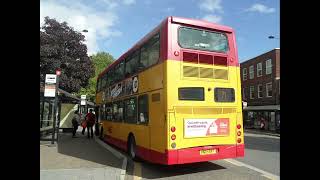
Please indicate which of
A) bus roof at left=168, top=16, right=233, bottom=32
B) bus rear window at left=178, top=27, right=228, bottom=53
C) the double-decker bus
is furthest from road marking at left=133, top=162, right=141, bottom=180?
bus roof at left=168, top=16, right=233, bottom=32

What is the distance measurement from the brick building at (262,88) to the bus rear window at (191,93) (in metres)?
26.9

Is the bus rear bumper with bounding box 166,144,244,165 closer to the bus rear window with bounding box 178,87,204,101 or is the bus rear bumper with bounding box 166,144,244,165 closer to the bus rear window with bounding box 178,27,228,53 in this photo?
the bus rear window with bounding box 178,87,204,101

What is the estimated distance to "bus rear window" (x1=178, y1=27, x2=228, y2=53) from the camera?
10.0 m

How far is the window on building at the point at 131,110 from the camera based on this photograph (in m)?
12.2

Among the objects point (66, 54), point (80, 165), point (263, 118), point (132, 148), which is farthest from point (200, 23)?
point (263, 118)

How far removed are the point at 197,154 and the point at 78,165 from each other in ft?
11.1

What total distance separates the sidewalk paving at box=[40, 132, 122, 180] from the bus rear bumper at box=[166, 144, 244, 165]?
4.48 feet

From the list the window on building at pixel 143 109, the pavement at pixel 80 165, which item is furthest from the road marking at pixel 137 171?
the window on building at pixel 143 109

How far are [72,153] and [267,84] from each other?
112 ft

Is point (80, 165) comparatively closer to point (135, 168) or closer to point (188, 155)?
point (135, 168)

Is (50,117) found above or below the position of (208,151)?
above

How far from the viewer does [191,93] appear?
984 centimetres
